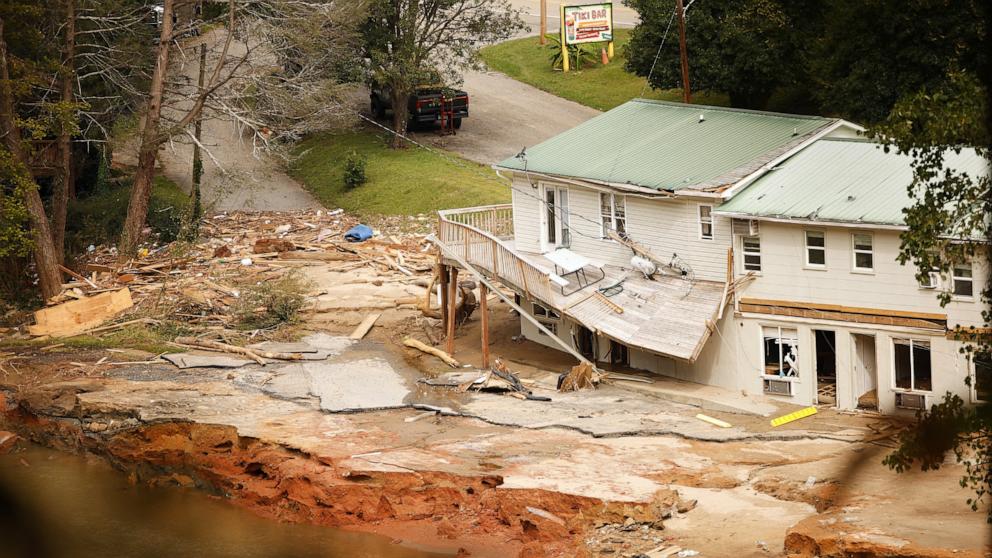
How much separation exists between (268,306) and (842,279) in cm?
1899

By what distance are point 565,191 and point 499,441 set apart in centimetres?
1079

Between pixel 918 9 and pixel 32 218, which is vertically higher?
pixel 918 9

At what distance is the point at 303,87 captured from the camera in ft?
161

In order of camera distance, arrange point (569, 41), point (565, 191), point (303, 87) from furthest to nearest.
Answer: point (569, 41) < point (303, 87) < point (565, 191)

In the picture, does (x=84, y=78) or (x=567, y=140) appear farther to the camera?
(x=84, y=78)

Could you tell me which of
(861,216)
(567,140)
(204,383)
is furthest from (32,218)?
(861,216)

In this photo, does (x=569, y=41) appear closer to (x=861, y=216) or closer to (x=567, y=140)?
(x=567, y=140)

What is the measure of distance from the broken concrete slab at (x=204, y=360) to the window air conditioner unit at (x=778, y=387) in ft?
49.4

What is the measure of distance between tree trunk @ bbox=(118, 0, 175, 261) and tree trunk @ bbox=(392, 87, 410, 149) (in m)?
10.8

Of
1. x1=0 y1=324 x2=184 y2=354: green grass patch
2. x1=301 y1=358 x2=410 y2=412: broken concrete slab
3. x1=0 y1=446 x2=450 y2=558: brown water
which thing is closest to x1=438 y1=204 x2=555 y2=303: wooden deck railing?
x1=301 y1=358 x2=410 y2=412: broken concrete slab

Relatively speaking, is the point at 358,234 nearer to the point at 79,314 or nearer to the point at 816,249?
the point at 79,314

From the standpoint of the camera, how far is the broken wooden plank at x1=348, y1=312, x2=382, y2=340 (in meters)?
36.8

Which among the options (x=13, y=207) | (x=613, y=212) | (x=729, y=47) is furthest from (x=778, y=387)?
(x=13, y=207)

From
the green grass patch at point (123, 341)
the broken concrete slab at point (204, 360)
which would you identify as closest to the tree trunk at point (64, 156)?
the green grass patch at point (123, 341)
